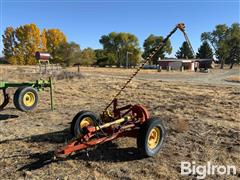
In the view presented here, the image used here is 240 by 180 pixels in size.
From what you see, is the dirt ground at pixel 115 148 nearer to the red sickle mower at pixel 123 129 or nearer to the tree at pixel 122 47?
the red sickle mower at pixel 123 129

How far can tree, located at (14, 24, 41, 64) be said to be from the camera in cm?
7262

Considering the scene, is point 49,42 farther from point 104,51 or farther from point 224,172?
point 224,172

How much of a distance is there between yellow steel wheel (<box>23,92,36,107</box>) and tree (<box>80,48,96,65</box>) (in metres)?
60.5

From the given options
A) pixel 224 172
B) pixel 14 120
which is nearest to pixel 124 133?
pixel 224 172

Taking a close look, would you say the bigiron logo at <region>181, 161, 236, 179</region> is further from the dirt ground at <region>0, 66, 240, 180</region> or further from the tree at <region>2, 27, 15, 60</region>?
the tree at <region>2, 27, 15, 60</region>

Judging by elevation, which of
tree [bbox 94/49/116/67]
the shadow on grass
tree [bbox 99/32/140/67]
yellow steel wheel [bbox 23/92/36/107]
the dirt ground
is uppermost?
tree [bbox 99/32/140/67]

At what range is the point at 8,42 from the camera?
77.8 meters

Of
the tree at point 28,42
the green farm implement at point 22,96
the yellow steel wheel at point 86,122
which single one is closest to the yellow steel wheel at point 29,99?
the green farm implement at point 22,96

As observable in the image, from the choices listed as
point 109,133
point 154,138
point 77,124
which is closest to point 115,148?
point 109,133

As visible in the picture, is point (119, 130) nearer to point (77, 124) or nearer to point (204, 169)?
point (77, 124)

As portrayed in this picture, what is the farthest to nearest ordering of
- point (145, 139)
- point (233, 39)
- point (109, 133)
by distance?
1. point (233, 39)
2. point (109, 133)
3. point (145, 139)

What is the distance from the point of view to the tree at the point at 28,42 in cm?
7262

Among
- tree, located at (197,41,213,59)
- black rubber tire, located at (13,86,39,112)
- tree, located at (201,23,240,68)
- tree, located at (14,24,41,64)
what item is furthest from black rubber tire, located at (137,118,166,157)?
tree, located at (197,41,213,59)

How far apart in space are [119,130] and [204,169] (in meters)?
1.78
